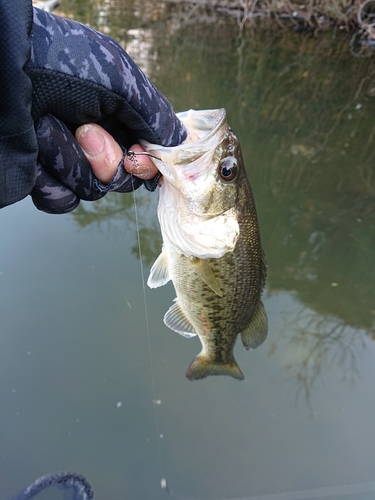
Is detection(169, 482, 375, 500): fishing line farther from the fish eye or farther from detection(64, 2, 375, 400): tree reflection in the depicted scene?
the fish eye

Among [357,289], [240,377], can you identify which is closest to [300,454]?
[240,377]

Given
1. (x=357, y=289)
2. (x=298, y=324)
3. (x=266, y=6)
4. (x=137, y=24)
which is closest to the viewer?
(x=298, y=324)

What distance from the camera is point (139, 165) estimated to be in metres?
1.25

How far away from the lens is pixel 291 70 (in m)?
8.41

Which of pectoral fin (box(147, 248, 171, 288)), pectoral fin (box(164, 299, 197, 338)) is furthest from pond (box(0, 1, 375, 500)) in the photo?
pectoral fin (box(147, 248, 171, 288))

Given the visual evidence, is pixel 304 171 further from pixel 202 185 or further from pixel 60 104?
pixel 60 104

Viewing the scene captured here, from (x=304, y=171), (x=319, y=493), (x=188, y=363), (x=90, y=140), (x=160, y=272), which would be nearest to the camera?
(x=90, y=140)

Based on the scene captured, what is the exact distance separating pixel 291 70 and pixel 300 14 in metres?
5.31

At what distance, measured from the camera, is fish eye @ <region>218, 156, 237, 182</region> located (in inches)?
54.1

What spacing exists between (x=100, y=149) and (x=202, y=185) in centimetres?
40

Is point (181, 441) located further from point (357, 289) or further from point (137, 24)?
point (137, 24)

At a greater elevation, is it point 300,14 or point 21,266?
point 300,14

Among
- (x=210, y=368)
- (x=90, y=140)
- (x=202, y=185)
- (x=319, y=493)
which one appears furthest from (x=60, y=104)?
(x=319, y=493)

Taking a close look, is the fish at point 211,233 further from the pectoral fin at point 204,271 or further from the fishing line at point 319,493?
the fishing line at point 319,493
